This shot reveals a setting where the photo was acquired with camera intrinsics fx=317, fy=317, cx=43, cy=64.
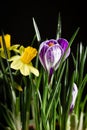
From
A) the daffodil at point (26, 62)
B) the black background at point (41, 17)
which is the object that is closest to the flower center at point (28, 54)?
the daffodil at point (26, 62)

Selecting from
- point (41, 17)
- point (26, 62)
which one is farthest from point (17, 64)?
point (41, 17)

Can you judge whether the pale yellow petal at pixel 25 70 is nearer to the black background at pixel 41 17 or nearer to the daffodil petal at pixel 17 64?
the daffodil petal at pixel 17 64

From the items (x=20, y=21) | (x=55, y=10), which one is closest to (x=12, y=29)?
(x=20, y=21)

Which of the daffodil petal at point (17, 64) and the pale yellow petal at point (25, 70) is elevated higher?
the daffodil petal at point (17, 64)

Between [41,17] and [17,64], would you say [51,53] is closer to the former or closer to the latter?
[17,64]

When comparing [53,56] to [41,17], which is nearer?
[53,56]

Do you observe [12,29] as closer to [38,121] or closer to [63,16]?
[63,16]

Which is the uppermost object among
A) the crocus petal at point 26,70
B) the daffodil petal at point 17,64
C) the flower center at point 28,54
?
the flower center at point 28,54
